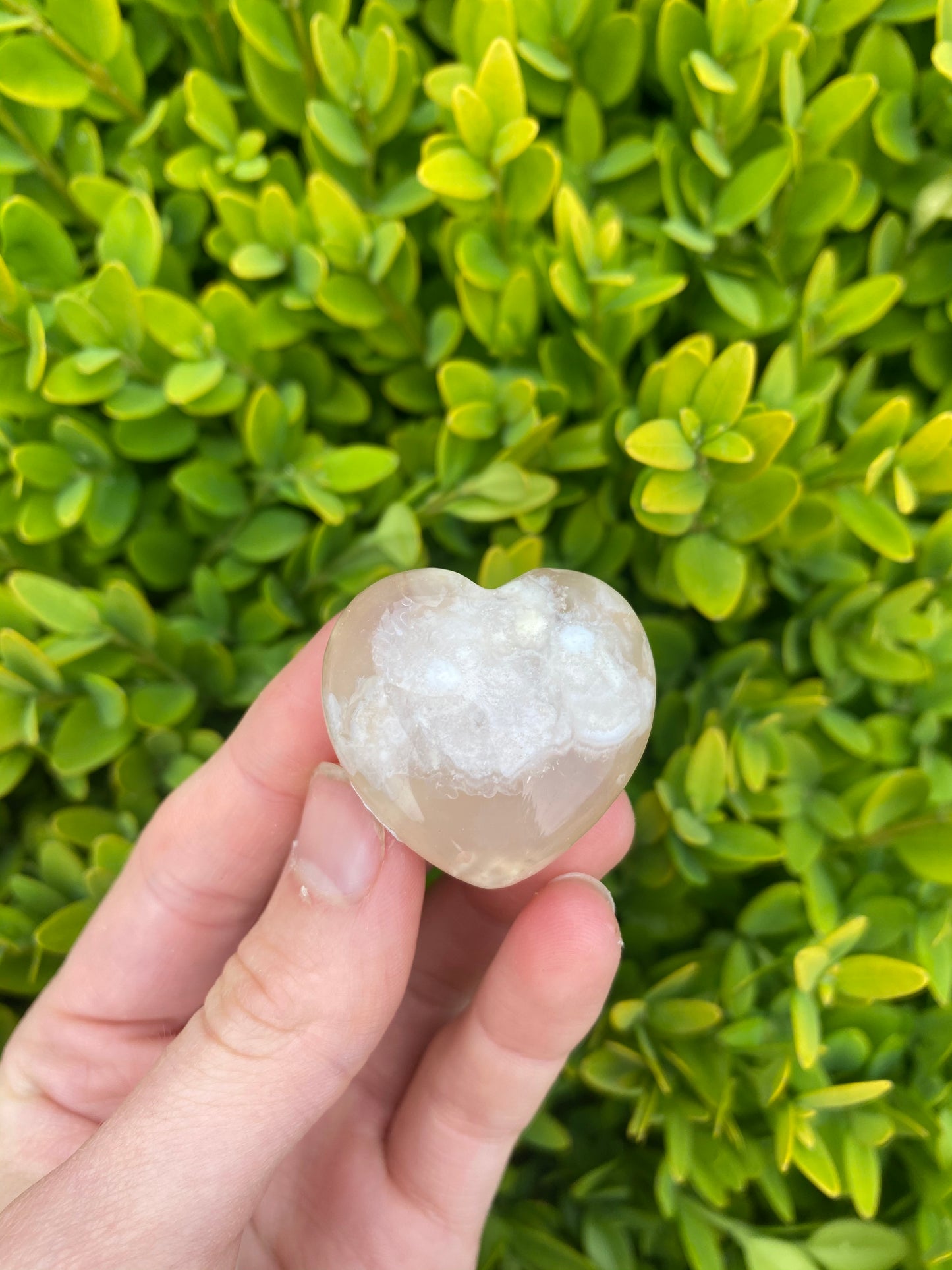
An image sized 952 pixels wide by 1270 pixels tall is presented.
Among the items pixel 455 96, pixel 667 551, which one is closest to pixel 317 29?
pixel 455 96

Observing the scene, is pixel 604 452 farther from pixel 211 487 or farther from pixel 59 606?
pixel 59 606

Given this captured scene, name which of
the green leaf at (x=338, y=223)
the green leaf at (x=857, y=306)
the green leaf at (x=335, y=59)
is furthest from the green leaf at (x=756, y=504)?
the green leaf at (x=335, y=59)

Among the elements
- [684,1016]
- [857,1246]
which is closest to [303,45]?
[684,1016]

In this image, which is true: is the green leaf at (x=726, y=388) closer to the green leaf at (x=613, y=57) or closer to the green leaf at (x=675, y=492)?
the green leaf at (x=675, y=492)

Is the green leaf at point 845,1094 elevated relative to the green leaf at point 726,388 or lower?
lower

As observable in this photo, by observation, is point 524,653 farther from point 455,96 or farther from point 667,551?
point 455,96
